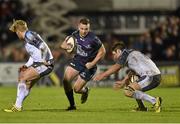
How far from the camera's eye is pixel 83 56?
17.5 m

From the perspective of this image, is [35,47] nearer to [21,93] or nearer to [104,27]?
[21,93]

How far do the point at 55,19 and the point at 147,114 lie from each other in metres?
21.6

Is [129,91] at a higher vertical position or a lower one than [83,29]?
lower

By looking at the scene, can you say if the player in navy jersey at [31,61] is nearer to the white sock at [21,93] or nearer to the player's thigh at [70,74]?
the white sock at [21,93]

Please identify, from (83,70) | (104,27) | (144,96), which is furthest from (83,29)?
(104,27)

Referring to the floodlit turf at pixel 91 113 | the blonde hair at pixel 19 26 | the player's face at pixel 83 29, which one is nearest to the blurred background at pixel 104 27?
the floodlit turf at pixel 91 113

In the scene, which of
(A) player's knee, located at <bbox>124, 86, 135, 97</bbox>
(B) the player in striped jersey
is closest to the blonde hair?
(B) the player in striped jersey

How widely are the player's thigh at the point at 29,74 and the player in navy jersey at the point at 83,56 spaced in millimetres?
894

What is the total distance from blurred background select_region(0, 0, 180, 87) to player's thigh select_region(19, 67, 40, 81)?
1476 centimetres

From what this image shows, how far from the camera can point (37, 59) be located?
16922 mm

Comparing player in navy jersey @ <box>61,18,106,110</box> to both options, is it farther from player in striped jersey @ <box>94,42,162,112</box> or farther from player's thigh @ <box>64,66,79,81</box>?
player in striped jersey @ <box>94,42,162,112</box>

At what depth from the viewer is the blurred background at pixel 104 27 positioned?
32531 mm

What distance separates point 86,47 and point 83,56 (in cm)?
28

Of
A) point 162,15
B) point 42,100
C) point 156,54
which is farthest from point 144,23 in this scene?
point 42,100
